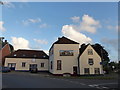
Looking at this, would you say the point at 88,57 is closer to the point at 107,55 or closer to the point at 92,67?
the point at 92,67

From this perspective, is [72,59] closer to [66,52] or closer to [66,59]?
[66,59]

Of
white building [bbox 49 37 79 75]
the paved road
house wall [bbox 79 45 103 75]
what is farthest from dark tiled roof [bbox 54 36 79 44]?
the paved road

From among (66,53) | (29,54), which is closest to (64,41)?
(66,53)

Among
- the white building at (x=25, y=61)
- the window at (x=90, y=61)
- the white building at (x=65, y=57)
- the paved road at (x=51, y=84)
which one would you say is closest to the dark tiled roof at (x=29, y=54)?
the white building at (x=25, y=61)

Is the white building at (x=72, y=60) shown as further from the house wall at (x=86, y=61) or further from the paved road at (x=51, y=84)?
the paved road at (x=51, y=84)

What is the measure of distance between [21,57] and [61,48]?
15.5 meters

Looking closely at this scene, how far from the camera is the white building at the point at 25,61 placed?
178ft

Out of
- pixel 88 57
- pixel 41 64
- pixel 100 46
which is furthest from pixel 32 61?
pixel 100 46

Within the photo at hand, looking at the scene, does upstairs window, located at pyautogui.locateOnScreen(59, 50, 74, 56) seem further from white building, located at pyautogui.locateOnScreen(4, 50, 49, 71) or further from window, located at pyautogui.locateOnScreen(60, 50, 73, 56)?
white building, located at pyautogui.locateOnScreen(4, 50, 49, 71)

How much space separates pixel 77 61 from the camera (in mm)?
46281

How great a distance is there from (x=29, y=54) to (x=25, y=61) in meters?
3.42

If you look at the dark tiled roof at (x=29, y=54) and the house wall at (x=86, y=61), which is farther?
the dark tiled roof at (x=29, y=54)

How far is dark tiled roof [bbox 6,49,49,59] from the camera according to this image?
5579 centimetres

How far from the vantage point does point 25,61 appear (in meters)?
55.3
